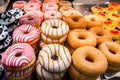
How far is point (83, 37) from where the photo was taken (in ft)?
4.46

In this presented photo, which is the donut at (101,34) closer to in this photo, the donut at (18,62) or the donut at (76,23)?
the donut at (76,23)

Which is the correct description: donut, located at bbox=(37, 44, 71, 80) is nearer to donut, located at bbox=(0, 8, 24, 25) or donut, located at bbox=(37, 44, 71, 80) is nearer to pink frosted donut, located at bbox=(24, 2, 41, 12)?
donut, located at bbox=(0, 8, 24, 25)

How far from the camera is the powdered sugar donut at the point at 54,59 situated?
1.08m

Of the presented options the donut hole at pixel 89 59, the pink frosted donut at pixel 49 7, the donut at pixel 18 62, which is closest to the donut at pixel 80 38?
the donut hole at pixel 89 59

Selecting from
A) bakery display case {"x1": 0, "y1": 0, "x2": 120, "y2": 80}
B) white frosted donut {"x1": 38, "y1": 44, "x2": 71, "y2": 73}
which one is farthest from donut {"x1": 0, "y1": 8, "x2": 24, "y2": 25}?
white frosted donut {"x1": 38, "y1": 44, "x2": 71, "y2": 73}

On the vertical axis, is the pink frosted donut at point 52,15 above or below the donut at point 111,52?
above

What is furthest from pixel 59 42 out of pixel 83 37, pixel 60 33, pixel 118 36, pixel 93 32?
pixel 118 36

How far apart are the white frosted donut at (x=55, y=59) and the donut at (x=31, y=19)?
1.29 feet

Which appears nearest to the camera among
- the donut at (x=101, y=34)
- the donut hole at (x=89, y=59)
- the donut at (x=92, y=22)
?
the donut hole at (x=89, y=59)

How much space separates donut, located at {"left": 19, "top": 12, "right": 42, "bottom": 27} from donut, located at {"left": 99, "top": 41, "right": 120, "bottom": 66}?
0.56 m

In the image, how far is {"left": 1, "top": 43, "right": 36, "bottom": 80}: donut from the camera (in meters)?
1.06

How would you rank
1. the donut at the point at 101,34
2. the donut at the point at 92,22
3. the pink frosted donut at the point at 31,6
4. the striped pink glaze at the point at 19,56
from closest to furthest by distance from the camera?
the striped pink glaze at the point at 19,56 → the donut at the point at 101,34 → the donut at the point at 92,22 → the pink frosted donut at the point at 31,6

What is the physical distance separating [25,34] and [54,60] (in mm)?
329

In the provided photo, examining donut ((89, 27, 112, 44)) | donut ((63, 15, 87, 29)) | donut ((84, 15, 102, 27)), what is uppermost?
donut ((63, 15, 87, 29))
